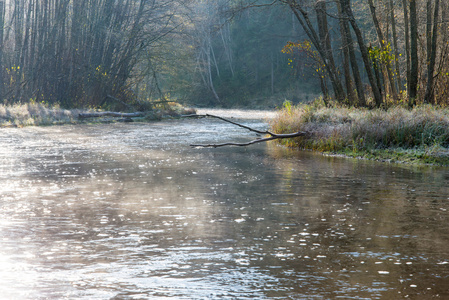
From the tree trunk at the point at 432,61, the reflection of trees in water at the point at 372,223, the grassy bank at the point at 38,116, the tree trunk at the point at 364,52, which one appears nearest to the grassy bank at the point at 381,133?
the tree trunk at the point at 432,61

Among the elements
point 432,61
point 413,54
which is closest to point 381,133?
point 432,61

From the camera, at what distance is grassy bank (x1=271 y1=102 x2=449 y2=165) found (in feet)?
41.8

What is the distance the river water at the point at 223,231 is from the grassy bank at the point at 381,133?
105cm

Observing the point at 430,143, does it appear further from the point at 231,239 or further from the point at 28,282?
the point at 28,282

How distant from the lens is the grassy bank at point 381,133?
12.7 meters

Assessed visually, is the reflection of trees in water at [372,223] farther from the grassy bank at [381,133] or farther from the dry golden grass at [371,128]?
the dry golden grass at [371,128]

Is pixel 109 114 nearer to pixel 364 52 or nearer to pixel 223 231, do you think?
pixel 364 52

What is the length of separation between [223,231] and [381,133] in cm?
871

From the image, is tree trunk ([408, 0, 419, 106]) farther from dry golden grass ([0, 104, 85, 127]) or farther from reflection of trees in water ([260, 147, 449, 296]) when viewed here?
dry golden grass ([0, 104, 85, 127])

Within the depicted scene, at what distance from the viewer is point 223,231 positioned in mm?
6242

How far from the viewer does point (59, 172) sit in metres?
11.1

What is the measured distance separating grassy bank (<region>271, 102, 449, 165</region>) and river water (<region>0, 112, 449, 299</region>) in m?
1.05

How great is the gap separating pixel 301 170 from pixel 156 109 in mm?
21857

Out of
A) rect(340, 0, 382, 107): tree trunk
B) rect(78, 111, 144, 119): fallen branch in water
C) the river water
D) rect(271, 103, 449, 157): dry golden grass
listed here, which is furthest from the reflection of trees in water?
rect(78, 111, 144, 119): fallen branch in water
